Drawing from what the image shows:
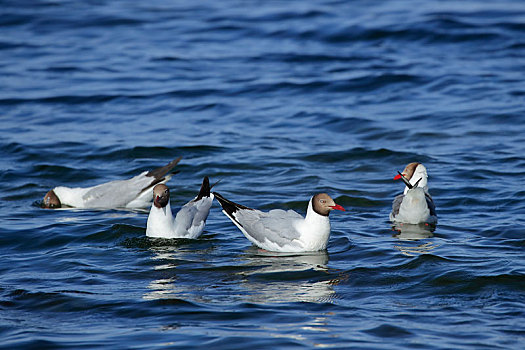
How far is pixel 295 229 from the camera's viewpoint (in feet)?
30.2

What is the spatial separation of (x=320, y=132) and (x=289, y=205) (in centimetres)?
391

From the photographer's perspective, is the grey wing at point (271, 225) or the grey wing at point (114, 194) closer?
the grey wing at point (271, 225)

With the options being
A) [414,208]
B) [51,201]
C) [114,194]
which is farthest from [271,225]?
[51,201]

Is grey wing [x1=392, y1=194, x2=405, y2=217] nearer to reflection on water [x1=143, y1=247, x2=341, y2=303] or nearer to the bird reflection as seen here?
the bird reflection

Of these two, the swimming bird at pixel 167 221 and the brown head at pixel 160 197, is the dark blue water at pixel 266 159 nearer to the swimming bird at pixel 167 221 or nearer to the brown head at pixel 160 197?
the swimming bird at pixel 167 221

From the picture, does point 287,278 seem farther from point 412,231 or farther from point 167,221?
point 412,231

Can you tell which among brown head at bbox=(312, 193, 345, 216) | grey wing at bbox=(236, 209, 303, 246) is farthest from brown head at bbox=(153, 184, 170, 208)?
brown head at bbox=(312, 193, 345, 216)

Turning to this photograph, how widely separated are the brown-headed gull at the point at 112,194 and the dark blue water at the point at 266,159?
0.23m

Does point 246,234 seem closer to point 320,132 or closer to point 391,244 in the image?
point 391,244

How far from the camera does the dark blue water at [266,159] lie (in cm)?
718

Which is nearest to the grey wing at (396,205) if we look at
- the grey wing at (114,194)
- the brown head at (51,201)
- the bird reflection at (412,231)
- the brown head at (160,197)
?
the bird reflection at (412,231)

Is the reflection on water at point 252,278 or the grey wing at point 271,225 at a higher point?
the grey wing at point 271,225

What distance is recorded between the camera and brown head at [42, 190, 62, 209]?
463 inches

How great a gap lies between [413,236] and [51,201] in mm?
5315
